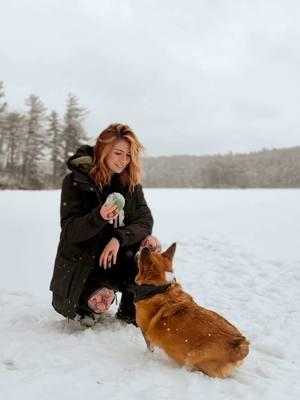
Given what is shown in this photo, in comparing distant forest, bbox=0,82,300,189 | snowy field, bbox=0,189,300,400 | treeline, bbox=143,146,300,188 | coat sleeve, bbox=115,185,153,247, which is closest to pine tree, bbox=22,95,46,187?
distant forest, bbox=0,82,300,189

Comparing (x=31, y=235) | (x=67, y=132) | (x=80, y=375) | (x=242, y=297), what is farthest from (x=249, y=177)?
(x=80, y=375)

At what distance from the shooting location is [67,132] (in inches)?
1757

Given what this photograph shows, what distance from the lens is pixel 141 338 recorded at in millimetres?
3973

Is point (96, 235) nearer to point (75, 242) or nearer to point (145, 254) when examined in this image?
point (75, 242)

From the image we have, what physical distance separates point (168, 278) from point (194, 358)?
2.38 ft

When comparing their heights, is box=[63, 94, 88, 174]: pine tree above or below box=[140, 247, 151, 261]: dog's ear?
above

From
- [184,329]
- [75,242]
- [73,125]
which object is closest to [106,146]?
[75,242]

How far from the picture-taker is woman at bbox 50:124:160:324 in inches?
155

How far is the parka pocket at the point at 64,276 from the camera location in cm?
395

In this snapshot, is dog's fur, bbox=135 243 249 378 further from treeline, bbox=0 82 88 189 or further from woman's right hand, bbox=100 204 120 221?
treeline, bbox=0 82 88 189

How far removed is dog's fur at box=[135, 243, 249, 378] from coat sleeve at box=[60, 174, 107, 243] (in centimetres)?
53

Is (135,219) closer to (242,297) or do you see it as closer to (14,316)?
(14,316)

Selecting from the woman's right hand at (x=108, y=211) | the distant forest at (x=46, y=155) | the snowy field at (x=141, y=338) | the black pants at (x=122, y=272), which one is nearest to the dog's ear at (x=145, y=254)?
the woman's right hand at (x=108, y=211)

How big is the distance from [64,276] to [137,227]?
2.97 ft
